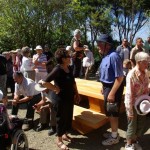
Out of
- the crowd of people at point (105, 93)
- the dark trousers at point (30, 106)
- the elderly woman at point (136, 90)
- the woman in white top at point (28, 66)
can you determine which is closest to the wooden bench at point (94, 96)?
the crowd of people at point (105, 93)

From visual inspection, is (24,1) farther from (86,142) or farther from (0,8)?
(86,142)

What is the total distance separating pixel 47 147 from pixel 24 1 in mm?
14746

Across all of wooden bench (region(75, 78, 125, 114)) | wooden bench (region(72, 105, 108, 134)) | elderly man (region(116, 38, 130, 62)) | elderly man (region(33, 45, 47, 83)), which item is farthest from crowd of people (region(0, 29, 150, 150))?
elderly man (region(116, 38, 130, 62))

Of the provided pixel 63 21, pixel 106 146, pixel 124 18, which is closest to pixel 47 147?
pixel 106 146

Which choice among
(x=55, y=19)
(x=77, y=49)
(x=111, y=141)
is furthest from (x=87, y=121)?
(x=55, y=19)

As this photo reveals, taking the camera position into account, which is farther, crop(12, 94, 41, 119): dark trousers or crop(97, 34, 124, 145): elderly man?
crop(12, 94, 41, 119): dark trousers

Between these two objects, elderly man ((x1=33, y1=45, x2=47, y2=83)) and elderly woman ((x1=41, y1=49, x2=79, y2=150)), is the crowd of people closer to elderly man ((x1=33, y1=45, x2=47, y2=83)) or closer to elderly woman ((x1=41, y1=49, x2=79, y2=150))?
elderly woman ((x1=41, y1=49, x2=79, y2=150))

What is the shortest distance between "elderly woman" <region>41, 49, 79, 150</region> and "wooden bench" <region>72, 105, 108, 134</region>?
1.72 feet

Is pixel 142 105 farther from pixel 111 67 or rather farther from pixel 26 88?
pixel 26 88

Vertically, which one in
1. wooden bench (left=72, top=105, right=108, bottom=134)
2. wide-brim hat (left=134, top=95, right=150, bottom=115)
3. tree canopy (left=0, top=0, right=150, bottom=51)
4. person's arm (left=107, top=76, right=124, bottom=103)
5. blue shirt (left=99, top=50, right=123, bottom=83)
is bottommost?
wooden bench (left=72, top=105, right=108, bottom=134)

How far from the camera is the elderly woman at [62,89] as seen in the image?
16.4 feet

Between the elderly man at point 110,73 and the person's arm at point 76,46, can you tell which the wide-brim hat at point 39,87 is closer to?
the elderly man at point 110,73

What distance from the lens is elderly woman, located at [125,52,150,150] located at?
4.49m

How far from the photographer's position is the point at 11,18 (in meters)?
19.0
